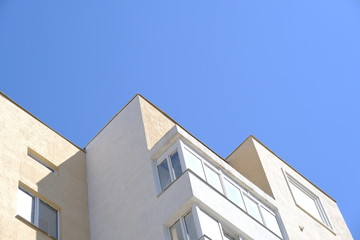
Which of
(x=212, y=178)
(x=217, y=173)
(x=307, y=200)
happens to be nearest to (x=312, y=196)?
(x=307, y=200)

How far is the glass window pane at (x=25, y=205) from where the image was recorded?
20062 millimetres

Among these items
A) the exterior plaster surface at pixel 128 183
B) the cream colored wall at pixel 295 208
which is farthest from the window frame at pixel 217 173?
the cream colored wall at pixel 295 208

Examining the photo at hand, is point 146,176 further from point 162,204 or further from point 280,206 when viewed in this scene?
point 280,206

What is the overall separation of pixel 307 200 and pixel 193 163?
7.90m

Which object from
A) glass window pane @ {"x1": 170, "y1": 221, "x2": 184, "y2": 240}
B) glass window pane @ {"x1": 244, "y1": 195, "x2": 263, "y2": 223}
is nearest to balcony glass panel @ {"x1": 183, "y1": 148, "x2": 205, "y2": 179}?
Result: glass window pane @ {"x1": 244, "y1": 195, "x2": 263, "y2": 223}

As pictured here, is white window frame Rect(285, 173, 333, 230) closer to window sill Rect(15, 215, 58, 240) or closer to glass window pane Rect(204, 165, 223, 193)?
glass window pane Rect(204, 165, 223, 193)

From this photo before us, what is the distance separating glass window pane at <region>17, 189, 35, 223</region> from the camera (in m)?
20.1

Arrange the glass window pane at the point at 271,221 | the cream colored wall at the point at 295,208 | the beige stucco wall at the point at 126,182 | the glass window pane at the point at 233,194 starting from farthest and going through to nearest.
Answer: the cream colored wall at the point at 295,208
the glass window pane at the point at 271,221
the glass window pane at the point at 233,194
the beige stucco wall at the point at 126,182

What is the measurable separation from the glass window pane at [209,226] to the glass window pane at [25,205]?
17.0 feet

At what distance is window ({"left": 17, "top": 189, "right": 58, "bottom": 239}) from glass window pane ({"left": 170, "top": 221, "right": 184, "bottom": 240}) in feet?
12.5

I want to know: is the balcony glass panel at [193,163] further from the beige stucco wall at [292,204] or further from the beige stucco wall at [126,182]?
the beige stucco wall at [292,204]

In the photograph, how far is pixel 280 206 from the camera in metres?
23.6

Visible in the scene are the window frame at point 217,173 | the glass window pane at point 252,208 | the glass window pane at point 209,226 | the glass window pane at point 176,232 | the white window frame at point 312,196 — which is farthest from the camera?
the white window frame at point 312,196

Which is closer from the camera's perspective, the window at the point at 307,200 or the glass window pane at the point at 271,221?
the glass window pane at the point at 271,221
